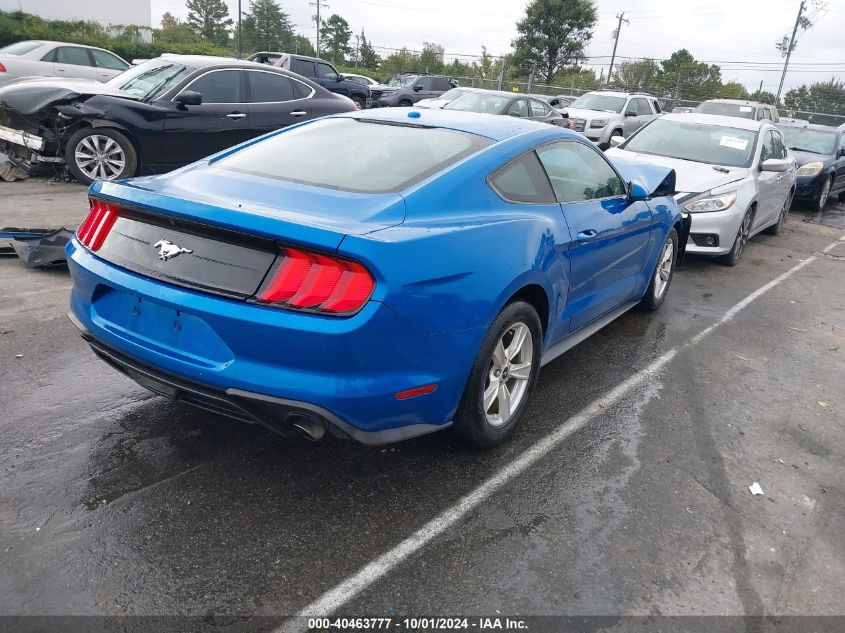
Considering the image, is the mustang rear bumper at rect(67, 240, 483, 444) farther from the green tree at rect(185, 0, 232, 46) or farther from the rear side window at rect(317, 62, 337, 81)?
the green tree at rect(185, 0, 232, 46)

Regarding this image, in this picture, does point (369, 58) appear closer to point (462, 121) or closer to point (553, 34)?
point (553, 34)

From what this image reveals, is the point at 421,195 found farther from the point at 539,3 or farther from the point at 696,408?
the point at 539,3

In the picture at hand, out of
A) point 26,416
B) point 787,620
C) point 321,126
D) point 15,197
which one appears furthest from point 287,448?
point 15,197

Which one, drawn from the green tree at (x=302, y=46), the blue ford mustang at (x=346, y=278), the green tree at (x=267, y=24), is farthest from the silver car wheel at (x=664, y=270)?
the green tree at (x=267, y=24)

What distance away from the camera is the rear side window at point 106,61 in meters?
15.8

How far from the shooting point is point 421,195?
2941 mm

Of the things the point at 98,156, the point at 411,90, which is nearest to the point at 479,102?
the point at 98,156

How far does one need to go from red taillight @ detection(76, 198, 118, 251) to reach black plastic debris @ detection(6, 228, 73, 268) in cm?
266

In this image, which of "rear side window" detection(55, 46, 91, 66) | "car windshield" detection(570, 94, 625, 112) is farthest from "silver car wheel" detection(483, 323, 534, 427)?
"car windshield" detection(570, 94, 625, 112)

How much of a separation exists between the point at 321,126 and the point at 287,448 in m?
1.86

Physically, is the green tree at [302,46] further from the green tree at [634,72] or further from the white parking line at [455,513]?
the white parking line at [455,513]

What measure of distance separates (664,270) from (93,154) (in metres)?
6.67

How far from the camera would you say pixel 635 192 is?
14.8 feet

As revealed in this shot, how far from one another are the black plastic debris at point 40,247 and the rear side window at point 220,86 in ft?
12.3
